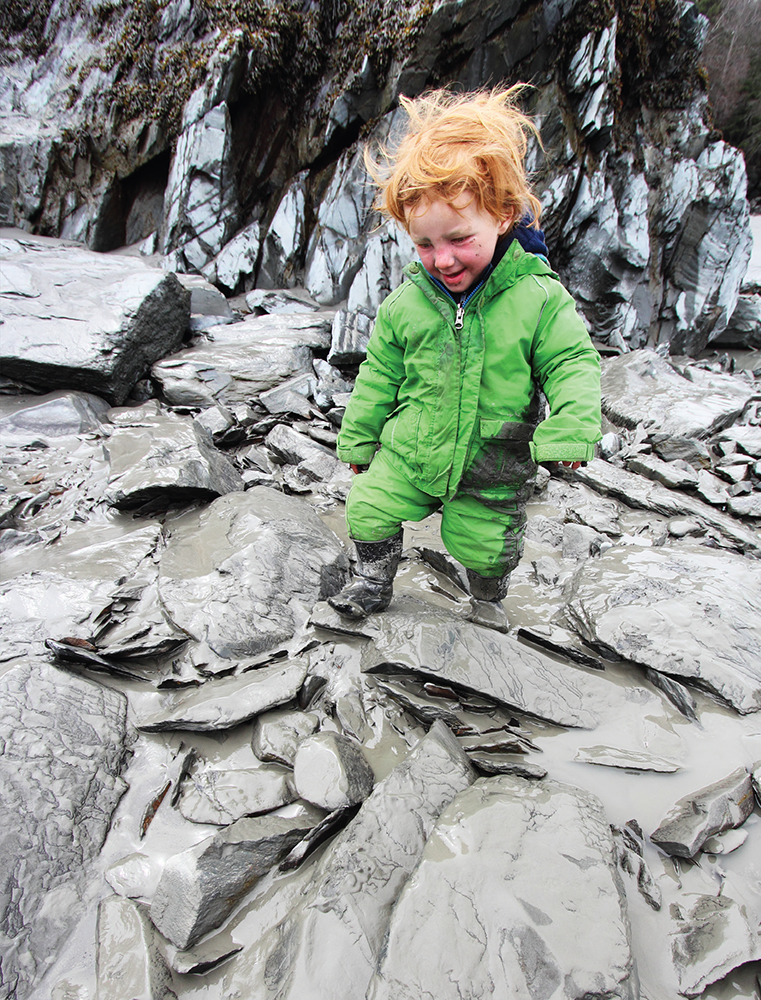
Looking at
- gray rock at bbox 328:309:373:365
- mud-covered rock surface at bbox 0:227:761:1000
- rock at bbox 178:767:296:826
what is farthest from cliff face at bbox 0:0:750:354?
rock at bbox 178:767:296:826

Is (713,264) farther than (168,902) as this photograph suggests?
Yes

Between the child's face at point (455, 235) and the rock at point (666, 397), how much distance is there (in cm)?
418

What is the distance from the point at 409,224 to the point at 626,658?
6.75 ft

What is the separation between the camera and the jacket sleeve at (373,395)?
2.48 metres

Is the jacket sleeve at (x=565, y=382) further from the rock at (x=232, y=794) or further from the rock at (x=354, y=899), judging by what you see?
the rock at (x=232, y=794)

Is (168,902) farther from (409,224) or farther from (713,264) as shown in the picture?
(713,264)

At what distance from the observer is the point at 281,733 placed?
6.85 ft

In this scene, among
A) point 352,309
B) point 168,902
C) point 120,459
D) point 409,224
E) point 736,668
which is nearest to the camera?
point 168,902

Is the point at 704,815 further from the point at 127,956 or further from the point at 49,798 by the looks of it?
the point at 49,798

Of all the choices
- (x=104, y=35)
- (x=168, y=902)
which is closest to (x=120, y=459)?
(x=168, y=902)

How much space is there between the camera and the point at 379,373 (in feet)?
8.33

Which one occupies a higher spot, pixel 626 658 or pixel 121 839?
pixel 626 658

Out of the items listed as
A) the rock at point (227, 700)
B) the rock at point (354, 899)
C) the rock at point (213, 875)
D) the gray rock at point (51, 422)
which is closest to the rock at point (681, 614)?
the rock at point (354, 899)

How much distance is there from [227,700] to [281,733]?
10.0 inches
